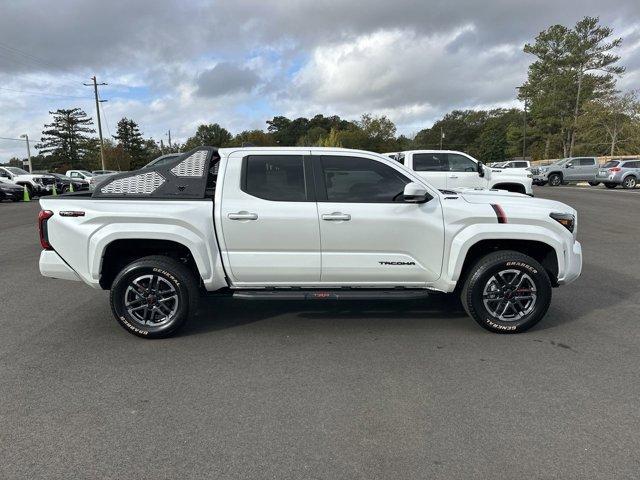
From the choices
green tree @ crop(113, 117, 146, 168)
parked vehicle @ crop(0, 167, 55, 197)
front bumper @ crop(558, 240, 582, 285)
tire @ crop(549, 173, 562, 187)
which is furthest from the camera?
green tree @ crop(113, 117, 146, 168)

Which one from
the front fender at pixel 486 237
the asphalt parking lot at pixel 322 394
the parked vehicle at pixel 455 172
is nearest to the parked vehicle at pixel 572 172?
the parked vehicle at pixel 455 172

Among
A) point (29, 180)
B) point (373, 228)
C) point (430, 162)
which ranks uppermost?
point (430, 162)

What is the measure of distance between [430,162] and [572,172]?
2291cm

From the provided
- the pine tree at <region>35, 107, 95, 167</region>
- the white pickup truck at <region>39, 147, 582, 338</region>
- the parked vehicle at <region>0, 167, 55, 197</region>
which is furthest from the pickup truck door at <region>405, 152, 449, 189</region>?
the pine tree at <region>35, 107, 95, 167</region>

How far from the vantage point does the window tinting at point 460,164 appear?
44.5 feet

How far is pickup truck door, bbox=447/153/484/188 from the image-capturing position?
13484 mm

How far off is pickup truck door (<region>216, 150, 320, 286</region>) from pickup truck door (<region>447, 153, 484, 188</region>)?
9.75m

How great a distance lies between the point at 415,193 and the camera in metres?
4.36

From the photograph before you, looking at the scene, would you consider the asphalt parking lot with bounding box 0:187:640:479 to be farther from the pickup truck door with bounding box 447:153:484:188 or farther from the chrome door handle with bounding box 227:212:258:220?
the pickup truck door with bounding box 447:153:484:188

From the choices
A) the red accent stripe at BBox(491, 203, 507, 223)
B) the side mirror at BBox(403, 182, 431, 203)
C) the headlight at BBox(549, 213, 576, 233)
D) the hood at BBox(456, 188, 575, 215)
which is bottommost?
the headlight at BBox(549, 213, 576, 233)

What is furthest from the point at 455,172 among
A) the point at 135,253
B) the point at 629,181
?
the point at 629,181

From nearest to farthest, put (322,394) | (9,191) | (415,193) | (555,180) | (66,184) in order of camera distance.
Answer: (322,394) → (415,193) → (9,191) → (66,184) → (555,180)

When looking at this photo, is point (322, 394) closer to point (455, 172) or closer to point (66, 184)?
point (455, 172)

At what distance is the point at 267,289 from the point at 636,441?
311 centimetres
